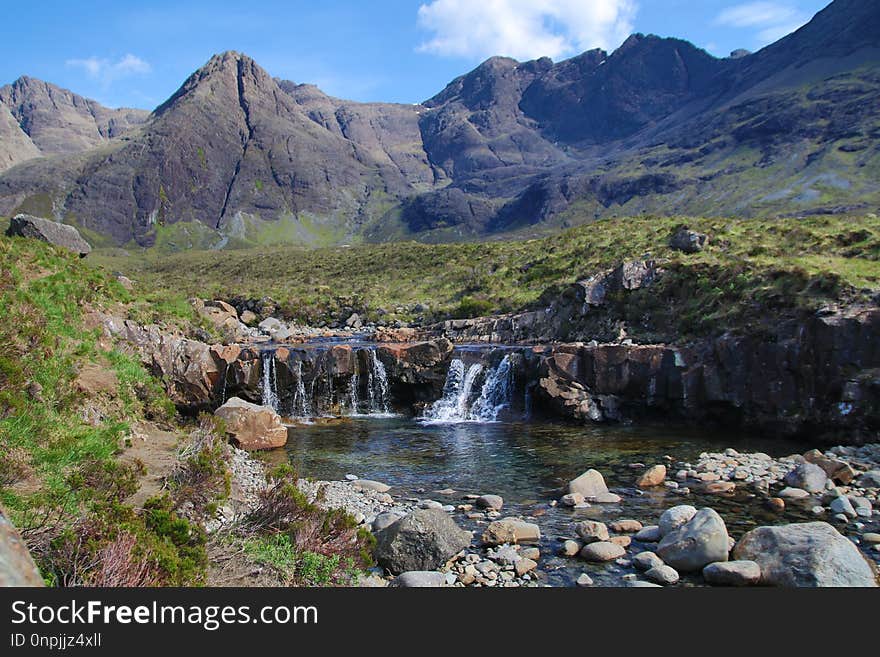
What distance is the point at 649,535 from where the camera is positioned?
1166 centimetres

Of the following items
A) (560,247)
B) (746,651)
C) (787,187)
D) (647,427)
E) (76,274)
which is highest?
(787,187)

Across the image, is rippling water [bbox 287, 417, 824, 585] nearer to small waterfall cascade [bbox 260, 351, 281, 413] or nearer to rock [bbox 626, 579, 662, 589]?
rock [bbox 626, 579, 662, 589]

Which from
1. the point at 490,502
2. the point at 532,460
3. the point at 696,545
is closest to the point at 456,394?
the point at 532,460

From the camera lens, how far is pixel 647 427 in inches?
944

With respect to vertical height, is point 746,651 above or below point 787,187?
below

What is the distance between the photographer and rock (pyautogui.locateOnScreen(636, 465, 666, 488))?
15594 mm

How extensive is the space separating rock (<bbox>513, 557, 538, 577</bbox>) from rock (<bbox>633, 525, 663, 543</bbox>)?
2.73 m

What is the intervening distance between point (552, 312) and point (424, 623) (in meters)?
33.3

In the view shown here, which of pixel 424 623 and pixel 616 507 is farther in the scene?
A: pixel 616 507

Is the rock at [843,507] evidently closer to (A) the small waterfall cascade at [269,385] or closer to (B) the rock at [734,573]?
(B) the rock at [734,573]

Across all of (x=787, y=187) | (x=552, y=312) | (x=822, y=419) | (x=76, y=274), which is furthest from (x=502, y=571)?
(x=787, y=187)

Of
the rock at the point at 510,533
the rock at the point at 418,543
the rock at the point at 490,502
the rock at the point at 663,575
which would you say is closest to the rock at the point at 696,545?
the rock at the point at 663,575

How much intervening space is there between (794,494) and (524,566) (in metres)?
8.27

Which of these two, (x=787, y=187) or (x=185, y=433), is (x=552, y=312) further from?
(x=787, y=187)
